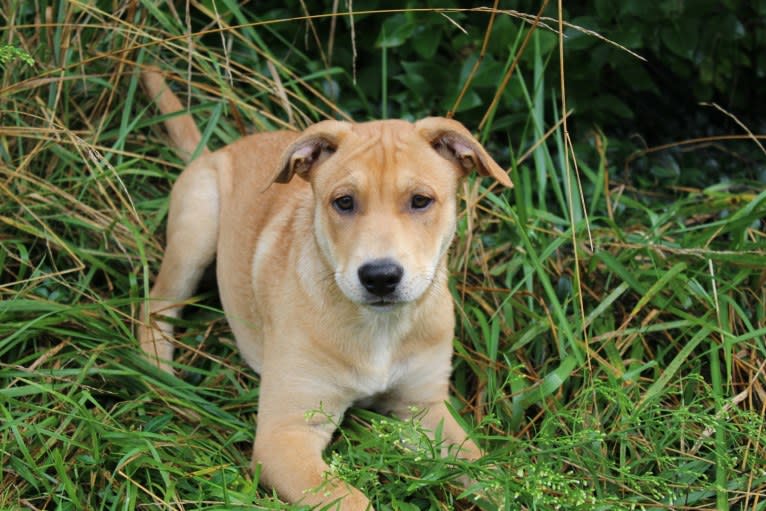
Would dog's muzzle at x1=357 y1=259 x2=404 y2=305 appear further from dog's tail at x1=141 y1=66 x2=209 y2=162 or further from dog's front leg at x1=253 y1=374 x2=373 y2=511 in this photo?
dog's tail at x1=141 y1=66 x2=209 y2=162

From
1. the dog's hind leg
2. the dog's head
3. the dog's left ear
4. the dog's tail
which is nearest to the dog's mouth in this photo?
the dog's head

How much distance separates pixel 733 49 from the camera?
625 cm

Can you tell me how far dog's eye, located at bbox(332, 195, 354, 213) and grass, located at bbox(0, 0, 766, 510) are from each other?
882 mm

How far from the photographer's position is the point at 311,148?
427 cm

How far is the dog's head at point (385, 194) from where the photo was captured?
3844mm

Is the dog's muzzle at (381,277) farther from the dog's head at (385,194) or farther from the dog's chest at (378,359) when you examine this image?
the dog's chest at (378,359)

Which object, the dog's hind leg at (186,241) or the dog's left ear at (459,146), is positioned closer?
the dog's left ear at (459,146)

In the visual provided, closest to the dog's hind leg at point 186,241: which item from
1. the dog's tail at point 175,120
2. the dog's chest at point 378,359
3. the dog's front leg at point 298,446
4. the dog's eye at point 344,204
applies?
the dog's tail at point 175,120

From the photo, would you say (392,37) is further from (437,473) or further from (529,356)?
(437,473)

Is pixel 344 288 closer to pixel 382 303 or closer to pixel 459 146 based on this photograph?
pixel 382 303

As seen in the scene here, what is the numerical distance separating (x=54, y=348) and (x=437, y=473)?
6.62 feet

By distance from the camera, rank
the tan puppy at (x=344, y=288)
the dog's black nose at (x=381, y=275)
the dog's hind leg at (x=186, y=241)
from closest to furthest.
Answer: the dog's black nose at (x=381, y=275)
the tan puppy at (x=344, y=288)
the dog's hind leg at (x=186, y=241)

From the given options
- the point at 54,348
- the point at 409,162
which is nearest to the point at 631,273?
the point at 409,162

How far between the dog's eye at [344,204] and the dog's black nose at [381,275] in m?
0.34
